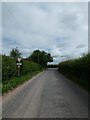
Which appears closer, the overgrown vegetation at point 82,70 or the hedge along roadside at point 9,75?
the hedge along roadside at point 9,75

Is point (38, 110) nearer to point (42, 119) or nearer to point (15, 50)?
point (42, 119)

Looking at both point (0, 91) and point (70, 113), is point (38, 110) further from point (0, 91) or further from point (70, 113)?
point (0, 91)

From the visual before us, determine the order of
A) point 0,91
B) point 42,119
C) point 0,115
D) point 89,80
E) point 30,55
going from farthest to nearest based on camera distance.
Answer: point 30,55 < point 89,80 < point 0,91 < point 0,115 < point 42,119

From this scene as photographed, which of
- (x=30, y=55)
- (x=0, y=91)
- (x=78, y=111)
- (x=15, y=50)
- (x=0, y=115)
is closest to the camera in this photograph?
(x=0, y=115)

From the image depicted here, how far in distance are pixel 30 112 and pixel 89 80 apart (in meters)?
9.11

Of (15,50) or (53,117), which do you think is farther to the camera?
(15,50)

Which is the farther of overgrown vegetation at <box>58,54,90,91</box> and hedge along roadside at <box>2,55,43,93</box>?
overgrown vegetation at <box>58,54,90,91</box>

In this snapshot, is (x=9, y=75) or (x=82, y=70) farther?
(x=9, y=75)

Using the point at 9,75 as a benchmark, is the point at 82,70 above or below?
above

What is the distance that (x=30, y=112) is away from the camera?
870cm

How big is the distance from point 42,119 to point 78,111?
1.92m

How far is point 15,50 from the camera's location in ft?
278

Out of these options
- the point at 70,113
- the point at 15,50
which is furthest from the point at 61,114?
the point at 15,50

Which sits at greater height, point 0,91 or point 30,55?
point 30,55
